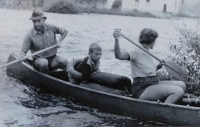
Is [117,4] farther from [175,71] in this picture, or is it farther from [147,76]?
[147,76]

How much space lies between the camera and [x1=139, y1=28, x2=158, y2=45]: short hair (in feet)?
18.0

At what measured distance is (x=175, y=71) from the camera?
6.41 m

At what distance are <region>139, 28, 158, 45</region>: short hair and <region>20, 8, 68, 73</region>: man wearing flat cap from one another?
265 cm

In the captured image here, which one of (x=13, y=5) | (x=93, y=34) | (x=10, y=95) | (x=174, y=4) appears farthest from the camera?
(x=174, y=4)

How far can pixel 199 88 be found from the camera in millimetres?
6840

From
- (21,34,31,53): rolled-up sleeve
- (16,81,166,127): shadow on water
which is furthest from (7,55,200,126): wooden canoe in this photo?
(21,34,31,53): rolled-up sleeve

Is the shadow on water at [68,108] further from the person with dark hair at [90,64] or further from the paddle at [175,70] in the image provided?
the paddle at [175,70]

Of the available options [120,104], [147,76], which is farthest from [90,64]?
[147,76]

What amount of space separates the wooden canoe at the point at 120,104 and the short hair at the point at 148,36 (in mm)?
911

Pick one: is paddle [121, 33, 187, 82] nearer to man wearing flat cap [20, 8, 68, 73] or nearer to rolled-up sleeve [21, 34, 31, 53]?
man wearing flat cap [20, 8, 68, 73]

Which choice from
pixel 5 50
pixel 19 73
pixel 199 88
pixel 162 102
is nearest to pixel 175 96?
pixel 162 102

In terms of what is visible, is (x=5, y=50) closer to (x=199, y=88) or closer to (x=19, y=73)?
(x=19, y=73)

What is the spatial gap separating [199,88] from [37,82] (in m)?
3.36

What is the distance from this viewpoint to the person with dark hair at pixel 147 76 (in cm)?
551
